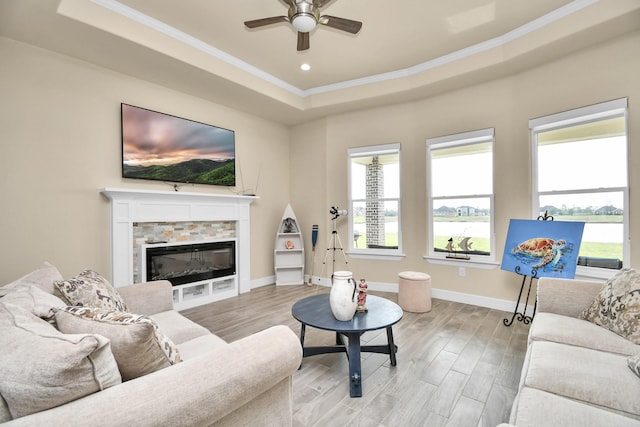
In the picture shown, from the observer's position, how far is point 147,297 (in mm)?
2393

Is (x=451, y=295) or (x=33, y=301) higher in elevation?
(x=33, y=301)

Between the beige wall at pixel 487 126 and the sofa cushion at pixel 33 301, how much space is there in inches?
162

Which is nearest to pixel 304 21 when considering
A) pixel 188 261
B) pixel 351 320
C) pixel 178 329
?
pixel 351 320

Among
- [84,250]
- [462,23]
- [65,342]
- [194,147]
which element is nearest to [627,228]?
[462,23]

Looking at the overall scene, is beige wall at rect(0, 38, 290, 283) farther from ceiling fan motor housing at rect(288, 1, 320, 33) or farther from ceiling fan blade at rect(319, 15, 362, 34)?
ceiling fan blade at rect(319, 15, 362, 34)

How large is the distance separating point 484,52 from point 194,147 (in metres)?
4.02

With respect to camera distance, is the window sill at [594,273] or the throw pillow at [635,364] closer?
the throw pillow at [635,364]

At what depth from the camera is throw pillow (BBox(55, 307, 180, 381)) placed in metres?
1.08

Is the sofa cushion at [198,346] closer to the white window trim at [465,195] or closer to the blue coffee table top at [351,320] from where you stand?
the blue coffee table top at [351,320]

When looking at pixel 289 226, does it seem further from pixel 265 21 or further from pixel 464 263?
pixel 265 21

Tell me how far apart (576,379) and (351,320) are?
131 cm

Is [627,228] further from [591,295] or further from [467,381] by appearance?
[467,381]

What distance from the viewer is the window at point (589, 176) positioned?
3076mm

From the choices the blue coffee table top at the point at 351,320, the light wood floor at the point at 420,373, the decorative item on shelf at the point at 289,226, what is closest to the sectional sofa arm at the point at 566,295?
the light wood floor at the point at 420,373
